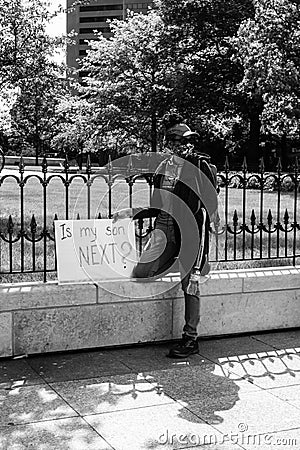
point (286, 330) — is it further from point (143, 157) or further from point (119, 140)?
point (119, 140)

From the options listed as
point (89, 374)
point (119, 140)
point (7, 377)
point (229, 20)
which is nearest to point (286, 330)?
point (89, 374)

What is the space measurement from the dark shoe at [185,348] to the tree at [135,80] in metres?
33.4

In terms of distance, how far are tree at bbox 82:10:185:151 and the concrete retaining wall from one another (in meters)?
32.6

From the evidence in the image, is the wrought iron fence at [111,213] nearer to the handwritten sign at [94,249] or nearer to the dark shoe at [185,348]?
the handwritten sign at [94,249]

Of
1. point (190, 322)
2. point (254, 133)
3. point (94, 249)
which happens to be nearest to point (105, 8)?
point (254, 133)

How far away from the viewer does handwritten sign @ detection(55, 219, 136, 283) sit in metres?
6.70

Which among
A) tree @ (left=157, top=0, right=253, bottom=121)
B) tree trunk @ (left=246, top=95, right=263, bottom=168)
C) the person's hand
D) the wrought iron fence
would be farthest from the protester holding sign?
tree trunk @ (left=246, top=95, right=263, bottom=168)

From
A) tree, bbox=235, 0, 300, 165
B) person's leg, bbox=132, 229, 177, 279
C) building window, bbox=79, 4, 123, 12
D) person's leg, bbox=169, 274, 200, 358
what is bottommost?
person's leg, bbox=169, 274, 200, 358

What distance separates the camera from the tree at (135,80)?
132 ft

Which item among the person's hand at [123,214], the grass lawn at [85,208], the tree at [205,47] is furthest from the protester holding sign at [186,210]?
the tree at [205,47]

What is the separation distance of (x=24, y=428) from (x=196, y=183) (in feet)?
8.92

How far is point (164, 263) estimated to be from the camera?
6859 millimetres

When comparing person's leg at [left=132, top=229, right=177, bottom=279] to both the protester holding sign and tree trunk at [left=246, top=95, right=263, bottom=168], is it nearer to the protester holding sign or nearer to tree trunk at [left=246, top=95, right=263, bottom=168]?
the protester holding sign

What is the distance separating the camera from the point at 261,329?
24.3 feet
